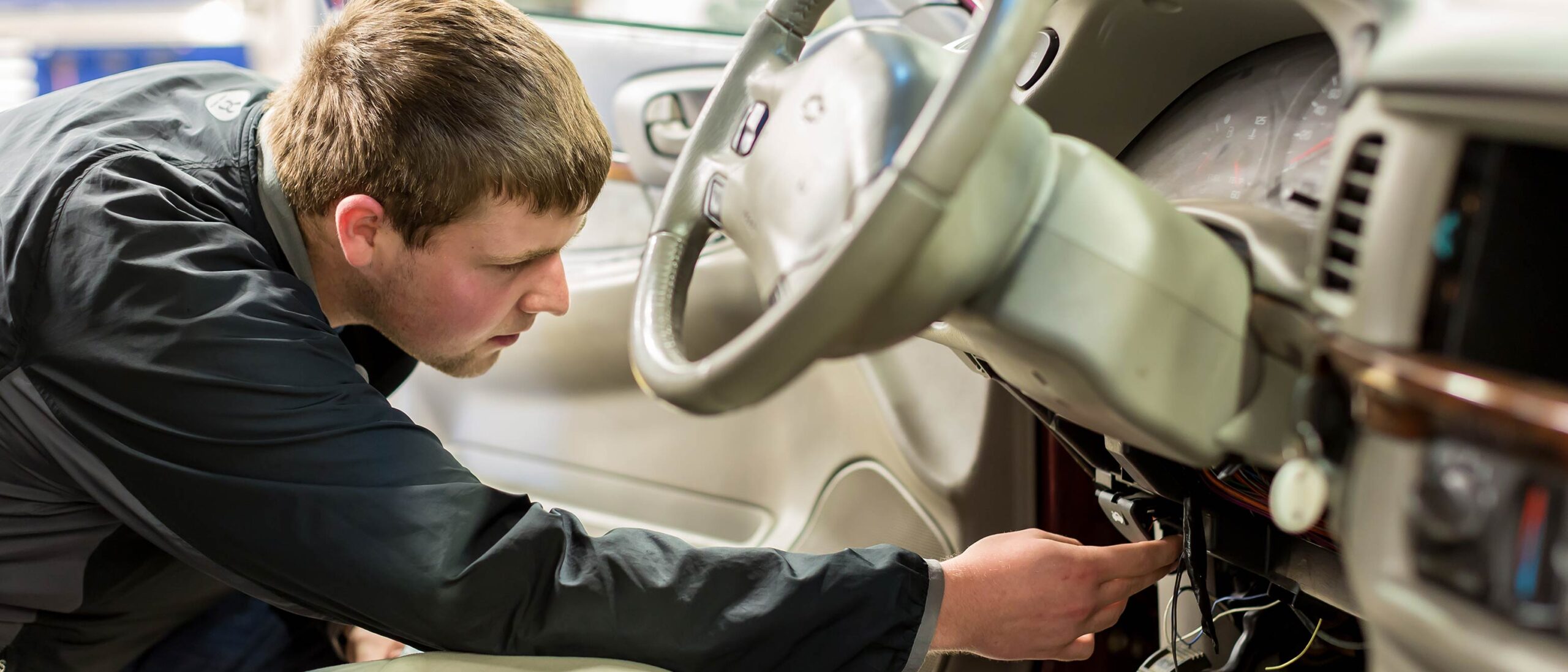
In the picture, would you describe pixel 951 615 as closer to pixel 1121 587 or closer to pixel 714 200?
pixel 1121 587

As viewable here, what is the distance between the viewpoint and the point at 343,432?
2.75ft

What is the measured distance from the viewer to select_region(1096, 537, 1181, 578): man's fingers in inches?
34.3

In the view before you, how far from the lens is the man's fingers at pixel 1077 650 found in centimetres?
88

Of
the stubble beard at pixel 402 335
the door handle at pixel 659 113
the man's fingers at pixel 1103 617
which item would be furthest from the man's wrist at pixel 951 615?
the door handle at pixel 659 113

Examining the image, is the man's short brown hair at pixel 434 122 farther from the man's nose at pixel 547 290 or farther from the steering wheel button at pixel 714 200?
the steering wheel button at pixel 714 200

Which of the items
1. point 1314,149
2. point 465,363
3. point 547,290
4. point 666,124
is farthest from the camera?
point 666,124

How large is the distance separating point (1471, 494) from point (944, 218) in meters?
0.25

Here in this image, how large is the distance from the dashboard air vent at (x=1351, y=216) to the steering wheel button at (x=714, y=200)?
0.37 meters

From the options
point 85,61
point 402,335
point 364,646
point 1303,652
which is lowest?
point 364,646

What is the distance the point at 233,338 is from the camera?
850 millimetres

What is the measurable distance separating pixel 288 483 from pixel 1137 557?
0.62 m

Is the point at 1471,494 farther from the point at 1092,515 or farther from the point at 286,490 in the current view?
the point at 1092,515

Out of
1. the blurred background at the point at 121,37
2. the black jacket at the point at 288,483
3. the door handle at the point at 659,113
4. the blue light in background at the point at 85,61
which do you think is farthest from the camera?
the blue light in background at the point at 85,61

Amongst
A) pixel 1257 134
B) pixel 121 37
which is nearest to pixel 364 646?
pixel 1257 134
